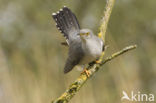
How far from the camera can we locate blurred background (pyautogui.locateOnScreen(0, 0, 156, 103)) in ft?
10.4

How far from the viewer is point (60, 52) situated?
12.0 feet

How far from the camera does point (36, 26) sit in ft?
18.0

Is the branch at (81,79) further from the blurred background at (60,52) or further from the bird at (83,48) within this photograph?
the blurred background at (60,52)

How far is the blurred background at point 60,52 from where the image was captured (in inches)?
125

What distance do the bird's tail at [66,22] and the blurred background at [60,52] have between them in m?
0.32

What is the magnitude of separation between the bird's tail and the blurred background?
0.32 metres

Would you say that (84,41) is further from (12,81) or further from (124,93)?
(12,81)

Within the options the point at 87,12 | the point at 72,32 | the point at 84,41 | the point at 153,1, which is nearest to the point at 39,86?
the point at 72,32

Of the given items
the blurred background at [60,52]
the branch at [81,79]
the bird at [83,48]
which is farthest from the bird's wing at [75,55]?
the blurred background at [60,52]

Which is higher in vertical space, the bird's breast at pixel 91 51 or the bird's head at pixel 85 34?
the bird's head at pixel 85 34

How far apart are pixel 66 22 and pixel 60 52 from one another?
1.02 metres

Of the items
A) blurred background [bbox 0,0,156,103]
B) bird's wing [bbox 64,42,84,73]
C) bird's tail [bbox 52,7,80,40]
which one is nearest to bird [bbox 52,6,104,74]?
bird's wing [bbox 64,42,84,73]

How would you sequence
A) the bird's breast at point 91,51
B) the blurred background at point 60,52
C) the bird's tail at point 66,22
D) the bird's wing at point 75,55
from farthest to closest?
the blurred background at point 60,52, the bird's tail at point 66,22, the bird's wing at point 75,55, the bird's breast at point 91,51

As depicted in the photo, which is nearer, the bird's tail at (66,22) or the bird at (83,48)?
the bird at (83,48)
